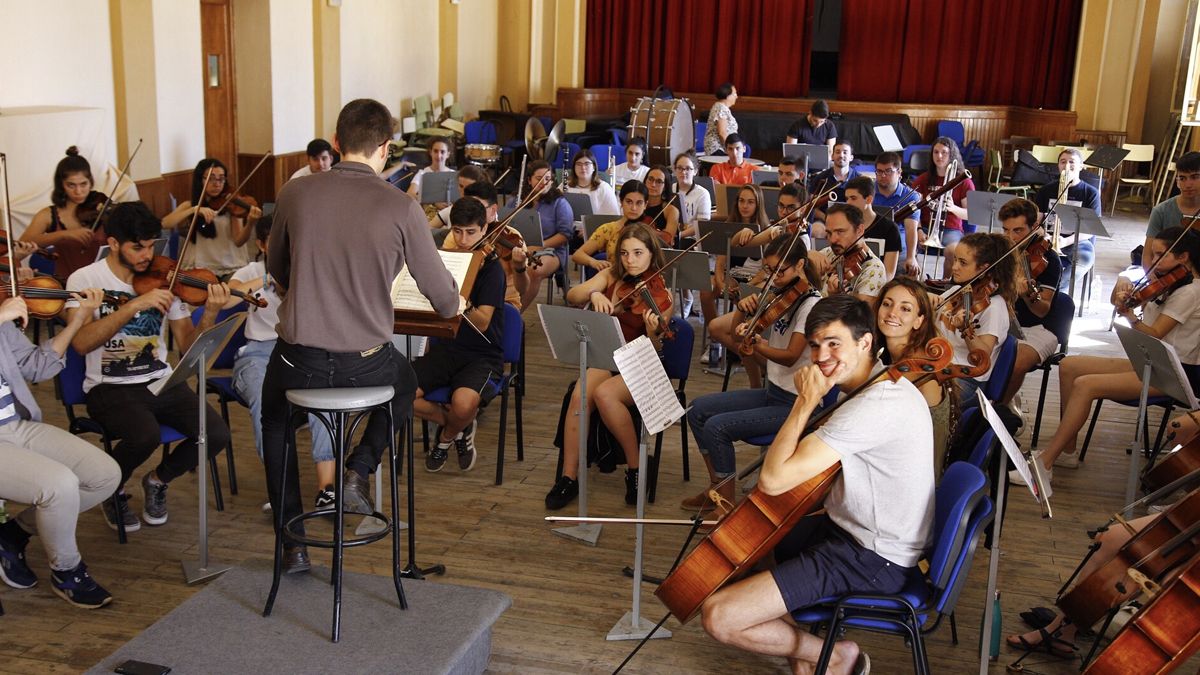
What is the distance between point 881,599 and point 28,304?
8.99 ft

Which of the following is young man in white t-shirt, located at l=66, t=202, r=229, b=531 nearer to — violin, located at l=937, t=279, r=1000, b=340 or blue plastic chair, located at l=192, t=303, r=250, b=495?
blue plastic chair, located at l=192, t=303, r=250, b=495

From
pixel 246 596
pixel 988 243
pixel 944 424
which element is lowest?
pixel 246 596

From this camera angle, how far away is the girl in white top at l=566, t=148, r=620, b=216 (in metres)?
7.32

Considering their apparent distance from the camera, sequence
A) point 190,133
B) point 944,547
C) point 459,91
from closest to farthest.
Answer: point 944,547 < point 190,133 < point 459,91

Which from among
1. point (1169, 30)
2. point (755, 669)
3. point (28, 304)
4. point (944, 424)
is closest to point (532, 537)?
point (755, 669)

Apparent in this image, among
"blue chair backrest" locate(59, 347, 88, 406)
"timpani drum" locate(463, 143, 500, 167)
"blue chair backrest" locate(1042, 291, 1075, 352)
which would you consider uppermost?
"timpani drum" locate(463, 143, 500, 167)

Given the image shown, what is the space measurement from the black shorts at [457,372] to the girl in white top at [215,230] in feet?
6.07

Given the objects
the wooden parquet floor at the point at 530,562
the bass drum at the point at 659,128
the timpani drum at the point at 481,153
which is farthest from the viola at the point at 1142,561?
the timpani drum at the point at 481,153

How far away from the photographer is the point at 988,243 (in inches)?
177

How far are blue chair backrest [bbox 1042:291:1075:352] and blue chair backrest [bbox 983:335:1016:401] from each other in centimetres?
85

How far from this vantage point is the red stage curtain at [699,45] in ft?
49.6

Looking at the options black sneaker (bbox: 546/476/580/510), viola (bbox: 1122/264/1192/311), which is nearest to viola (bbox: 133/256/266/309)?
black sneaker (bbox: 546/476/580/510)

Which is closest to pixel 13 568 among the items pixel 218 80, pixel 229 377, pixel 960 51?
pixel 229 377

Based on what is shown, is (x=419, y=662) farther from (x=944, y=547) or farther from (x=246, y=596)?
(x=944, y=547)
